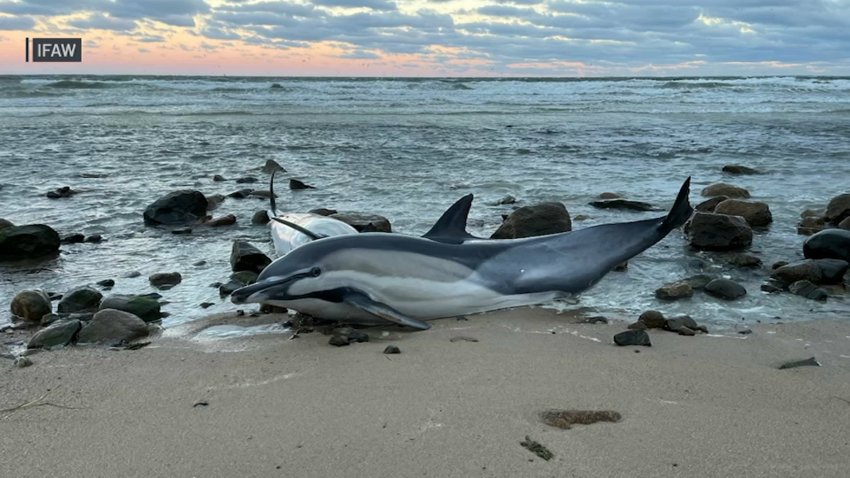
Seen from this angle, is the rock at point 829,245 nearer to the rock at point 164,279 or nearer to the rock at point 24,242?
the rock at point 164,279

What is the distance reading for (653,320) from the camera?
470 centimetres

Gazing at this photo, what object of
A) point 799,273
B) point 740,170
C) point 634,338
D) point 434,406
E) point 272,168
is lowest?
point 434,406

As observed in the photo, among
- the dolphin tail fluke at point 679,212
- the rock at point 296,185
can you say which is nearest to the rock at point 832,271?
the dolphin tail fluke at point 679,212

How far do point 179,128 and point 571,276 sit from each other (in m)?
18.4

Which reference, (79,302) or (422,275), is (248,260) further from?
(422,275)

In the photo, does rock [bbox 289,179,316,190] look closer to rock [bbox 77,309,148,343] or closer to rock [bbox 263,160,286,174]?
rock [bbox 263,160,286,174]

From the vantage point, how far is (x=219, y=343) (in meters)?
4.51

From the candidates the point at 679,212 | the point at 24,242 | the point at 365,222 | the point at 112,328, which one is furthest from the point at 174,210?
the point at 679,212

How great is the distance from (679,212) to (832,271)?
4.63 ft

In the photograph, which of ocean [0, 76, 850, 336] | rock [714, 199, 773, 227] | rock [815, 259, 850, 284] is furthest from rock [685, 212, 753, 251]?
rock [815, 259, 850, 284]

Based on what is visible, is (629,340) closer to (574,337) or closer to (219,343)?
(574,337)

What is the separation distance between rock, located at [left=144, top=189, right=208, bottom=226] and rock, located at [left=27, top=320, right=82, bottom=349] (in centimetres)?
379

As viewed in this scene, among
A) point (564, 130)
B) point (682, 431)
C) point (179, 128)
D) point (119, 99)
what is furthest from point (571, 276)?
point (119, 99)

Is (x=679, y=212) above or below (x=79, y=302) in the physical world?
above
